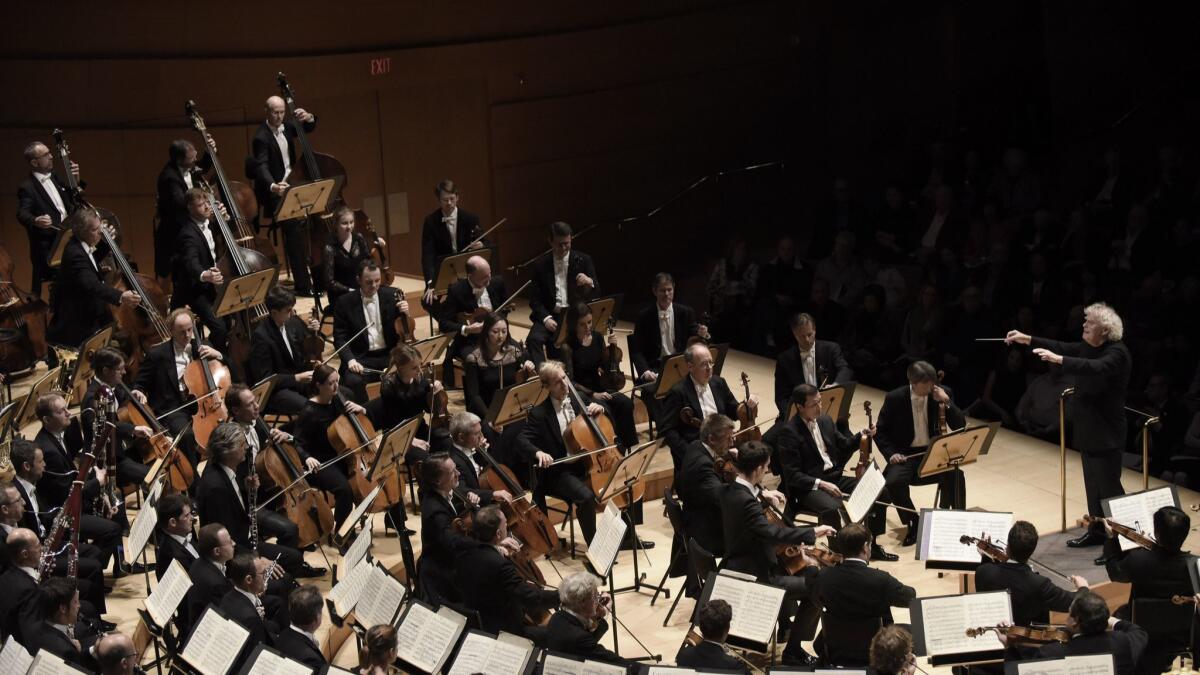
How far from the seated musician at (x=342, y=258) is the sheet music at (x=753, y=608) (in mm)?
4740

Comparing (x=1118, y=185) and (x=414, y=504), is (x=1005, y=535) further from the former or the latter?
(x=1118, y=185)

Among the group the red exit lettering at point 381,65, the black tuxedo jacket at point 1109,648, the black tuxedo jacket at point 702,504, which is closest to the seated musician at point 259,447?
the black tuxedo jacket at point 702,504

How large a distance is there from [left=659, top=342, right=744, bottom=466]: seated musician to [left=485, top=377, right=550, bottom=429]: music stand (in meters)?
0.79

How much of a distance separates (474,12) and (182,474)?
6.46 m

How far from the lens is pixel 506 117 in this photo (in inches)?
528

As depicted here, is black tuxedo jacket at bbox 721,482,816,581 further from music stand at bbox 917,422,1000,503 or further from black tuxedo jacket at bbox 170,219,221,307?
black tuxedo jacket at bbox 170,219,221,307

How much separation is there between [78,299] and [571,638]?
510 cm

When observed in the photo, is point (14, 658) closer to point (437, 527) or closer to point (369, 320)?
point (437, 527)

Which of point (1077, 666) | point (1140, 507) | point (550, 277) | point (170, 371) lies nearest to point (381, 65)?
point (550, 277)

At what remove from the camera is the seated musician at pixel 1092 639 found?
582 centimetres

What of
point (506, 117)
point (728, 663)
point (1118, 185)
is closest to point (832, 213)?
point (1118, 185)

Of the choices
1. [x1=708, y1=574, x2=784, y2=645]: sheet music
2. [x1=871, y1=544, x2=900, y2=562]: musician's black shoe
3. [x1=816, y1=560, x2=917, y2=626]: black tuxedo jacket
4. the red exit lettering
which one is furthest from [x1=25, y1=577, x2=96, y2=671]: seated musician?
the red exit lettering

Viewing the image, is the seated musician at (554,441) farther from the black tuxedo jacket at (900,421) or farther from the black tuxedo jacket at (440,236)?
the black tuxedo jacket at (440,236)

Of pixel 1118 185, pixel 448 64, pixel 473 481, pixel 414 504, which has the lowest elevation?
pixel 414 504
